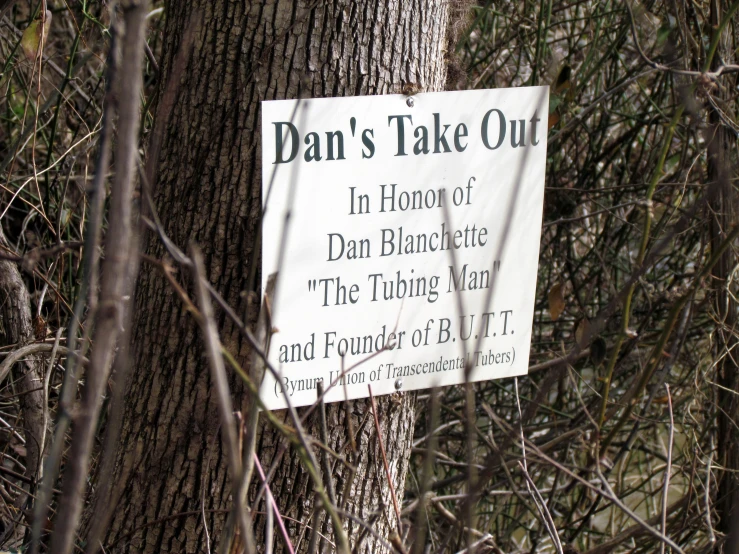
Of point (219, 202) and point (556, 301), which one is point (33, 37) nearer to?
point (219, 202)

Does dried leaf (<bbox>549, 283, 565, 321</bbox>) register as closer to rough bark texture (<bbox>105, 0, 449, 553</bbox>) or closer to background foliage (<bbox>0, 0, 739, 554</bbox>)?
background foliage (<bbox>0, 0, 739, 554</bbox>)

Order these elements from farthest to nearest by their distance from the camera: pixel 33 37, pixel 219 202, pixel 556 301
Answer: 1. pixel 556 301
2. pixel 33 37
3. pixel 219 202

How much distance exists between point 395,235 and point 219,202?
0.36 meters

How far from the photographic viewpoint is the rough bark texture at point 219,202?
1.45 m

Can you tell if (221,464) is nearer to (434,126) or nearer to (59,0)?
(434,126)

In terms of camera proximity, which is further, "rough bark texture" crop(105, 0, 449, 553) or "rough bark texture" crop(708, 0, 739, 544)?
"rough bark texture" crop(708, 0, 739, 544)

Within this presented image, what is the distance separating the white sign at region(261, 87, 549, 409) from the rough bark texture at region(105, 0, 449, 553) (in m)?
0.06

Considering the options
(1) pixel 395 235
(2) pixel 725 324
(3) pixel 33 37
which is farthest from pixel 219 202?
(2) pixel 725 324

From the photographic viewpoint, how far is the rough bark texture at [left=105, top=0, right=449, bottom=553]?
1449 millimetres

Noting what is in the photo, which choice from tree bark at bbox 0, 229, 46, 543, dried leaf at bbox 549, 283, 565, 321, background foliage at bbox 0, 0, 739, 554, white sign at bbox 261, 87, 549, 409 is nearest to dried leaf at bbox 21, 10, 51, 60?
background foliage at bbox 0, 0, 739, 554

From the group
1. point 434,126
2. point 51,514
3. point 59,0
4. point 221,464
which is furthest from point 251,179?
point 59,0

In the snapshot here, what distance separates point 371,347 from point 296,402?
0.62 ft

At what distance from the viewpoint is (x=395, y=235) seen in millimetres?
1558

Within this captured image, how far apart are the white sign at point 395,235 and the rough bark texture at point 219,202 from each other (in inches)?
2.6
